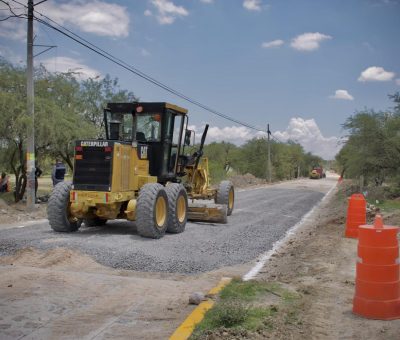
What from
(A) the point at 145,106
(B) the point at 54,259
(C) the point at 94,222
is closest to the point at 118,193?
(C) the point at 94,222

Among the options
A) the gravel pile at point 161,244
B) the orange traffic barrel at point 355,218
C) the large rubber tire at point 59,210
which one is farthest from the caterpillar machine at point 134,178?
the orange traffic barrel at point 355,218

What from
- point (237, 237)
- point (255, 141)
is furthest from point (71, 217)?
point (255, 141)

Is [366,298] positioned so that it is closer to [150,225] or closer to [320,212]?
[150,225]

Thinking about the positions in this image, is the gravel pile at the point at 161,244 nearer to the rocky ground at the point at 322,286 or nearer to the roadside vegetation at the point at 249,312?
the rocky ground at the point at 322,286

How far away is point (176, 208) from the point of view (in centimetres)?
1084

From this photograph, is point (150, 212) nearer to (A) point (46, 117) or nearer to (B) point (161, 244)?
(B) point (161, 244)

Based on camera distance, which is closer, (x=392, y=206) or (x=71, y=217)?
(x=71, y=217)

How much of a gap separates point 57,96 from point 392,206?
48.9 ft

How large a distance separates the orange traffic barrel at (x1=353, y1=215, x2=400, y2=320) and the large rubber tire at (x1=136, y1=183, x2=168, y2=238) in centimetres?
516

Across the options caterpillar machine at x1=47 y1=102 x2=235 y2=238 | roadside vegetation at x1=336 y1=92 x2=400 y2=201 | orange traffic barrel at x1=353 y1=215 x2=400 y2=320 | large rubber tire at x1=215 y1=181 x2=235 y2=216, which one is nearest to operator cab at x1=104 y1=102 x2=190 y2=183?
caterpillar machine at x1=47 y1=102 x2=235 y2=238

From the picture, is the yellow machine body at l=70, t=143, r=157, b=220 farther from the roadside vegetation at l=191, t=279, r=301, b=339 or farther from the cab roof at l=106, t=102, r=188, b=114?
the roadside vegetation at l=191, t=279, r=301, b=339

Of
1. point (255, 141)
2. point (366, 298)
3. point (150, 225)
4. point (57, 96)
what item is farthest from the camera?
point (255, 141)

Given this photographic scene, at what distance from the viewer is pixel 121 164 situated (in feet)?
33.3

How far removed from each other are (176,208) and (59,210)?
252 cm
